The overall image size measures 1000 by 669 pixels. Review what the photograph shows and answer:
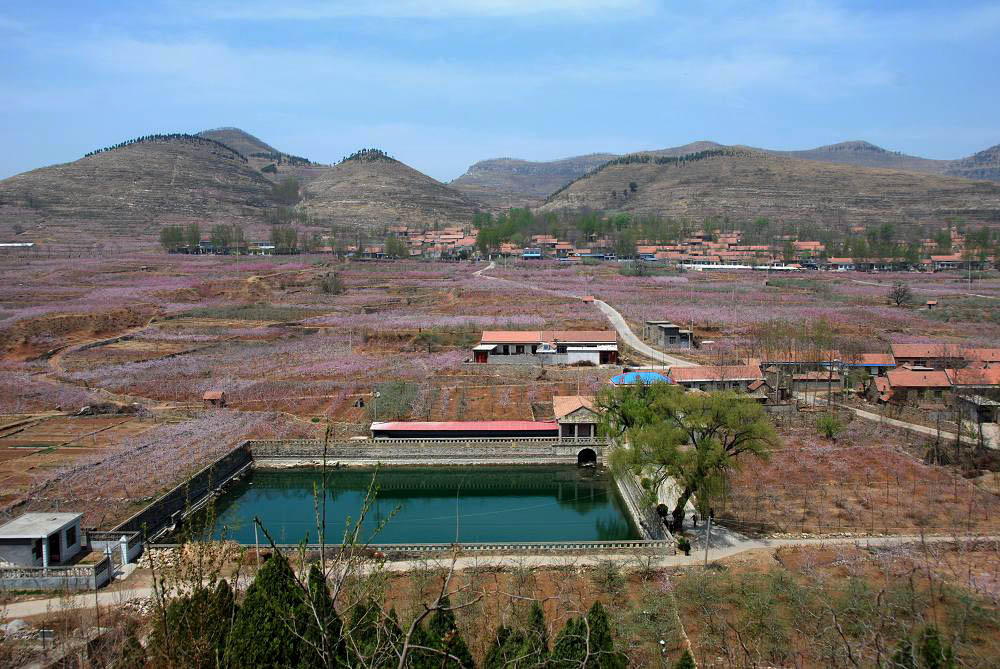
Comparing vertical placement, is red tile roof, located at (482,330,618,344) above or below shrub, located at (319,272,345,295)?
below

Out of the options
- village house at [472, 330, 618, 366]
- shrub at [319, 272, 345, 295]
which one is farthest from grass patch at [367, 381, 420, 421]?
shrub at [319, 272, 345, 295]

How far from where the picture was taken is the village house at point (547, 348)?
41125 mm

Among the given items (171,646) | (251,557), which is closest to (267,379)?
(251,557)

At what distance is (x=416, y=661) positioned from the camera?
11141mm

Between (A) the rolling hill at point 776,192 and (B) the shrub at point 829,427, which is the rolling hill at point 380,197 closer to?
(A) the rolling hill at point 776,192

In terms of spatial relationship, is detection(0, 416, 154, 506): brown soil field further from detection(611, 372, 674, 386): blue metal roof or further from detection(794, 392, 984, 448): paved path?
detection(794, 392, 984, 448): paved path

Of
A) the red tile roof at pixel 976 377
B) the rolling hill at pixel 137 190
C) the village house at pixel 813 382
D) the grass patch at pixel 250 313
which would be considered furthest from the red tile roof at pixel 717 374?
the rolling hill at pixel 137 190

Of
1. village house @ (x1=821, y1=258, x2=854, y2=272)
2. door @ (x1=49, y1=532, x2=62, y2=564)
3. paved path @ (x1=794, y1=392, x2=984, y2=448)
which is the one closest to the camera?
door @ (x1=49, y1=532, x2=62, y2=564)

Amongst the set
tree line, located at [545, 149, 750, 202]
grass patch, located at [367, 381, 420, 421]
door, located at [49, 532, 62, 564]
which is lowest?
door, located at [49, 532, 62, 564]

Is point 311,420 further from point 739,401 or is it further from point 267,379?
point 739,401

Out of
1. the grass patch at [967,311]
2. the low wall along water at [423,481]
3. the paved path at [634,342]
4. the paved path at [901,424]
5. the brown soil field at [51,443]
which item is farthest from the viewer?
the grass patch at [967,311]

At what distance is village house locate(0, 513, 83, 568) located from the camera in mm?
17969

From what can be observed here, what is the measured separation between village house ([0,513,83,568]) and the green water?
13.5 ft

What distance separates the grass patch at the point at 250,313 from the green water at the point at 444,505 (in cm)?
3153
